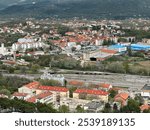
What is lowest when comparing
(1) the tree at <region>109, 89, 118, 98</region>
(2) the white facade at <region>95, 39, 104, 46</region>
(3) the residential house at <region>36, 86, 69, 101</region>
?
(2) the white facade at <region>95, 39, 104, 46</region>

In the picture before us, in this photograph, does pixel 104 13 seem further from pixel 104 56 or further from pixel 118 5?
pixel 104 56

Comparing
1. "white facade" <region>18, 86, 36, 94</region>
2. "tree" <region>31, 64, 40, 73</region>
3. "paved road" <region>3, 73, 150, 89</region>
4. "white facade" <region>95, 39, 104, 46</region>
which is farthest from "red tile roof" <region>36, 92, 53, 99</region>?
"white facade" <region>95, 39, 104, 46</region>

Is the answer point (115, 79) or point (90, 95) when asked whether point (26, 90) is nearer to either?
A: point (90, 95)

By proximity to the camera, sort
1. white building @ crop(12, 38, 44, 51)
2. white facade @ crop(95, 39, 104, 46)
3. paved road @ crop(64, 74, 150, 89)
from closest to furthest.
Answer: paved road @ crop(64, 74, 150, 89), white building @ crop(12, 38, 44, 51), white facade @ crop(95, 39, 104, 46)

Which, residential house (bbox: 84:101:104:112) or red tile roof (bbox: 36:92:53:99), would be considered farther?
red tile roof (bbox: 36:92:53:99)

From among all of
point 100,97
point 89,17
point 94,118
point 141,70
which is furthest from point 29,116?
point 89,17

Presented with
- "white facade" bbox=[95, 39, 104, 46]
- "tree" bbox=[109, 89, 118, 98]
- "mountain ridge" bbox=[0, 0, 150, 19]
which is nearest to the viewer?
"tree" bbox=[109, 89, 118, 98]

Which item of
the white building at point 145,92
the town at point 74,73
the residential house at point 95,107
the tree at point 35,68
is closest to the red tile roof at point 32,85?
the town at point 74,73

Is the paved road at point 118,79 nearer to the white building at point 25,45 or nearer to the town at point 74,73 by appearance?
the town at point 74,73

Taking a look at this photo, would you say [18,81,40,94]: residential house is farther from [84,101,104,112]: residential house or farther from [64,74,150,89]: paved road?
[64,74,150,89]: paved road
